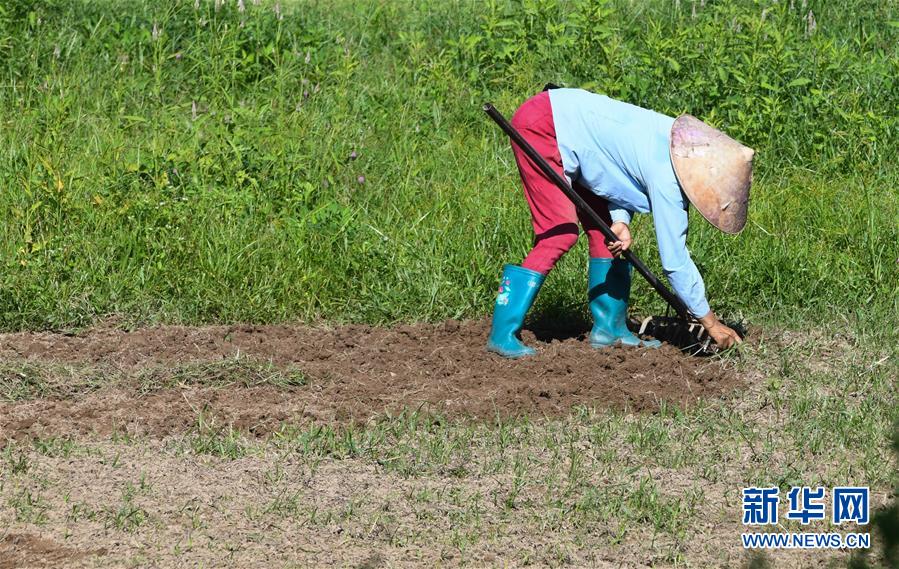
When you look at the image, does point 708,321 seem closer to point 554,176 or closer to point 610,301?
point 610,301

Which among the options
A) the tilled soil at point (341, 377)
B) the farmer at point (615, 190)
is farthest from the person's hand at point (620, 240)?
the tilled soil at point (341, 377)

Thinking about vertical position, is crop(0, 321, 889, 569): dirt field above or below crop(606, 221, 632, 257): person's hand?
below

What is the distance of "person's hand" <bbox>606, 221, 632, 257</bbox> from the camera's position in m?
6.04

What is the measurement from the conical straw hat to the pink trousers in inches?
24.2

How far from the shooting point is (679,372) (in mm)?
6203

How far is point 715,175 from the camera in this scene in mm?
5719

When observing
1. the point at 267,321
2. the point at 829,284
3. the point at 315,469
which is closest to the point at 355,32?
the point at 267,321

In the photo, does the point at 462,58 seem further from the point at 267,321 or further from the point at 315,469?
the point at 315,469

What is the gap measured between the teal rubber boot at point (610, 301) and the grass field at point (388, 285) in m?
0.21

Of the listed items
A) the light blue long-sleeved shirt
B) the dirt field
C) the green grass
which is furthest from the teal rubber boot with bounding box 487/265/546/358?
the green grass

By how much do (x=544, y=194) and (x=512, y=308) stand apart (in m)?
0.60

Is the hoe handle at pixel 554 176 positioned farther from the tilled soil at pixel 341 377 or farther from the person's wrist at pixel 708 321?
the tilled soil at pixel 341 377

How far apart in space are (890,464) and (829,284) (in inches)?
92.5

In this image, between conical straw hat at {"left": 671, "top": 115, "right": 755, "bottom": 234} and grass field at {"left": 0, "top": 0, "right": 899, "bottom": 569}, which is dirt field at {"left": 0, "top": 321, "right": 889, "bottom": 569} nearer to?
grass field at {"left": 0, "top": 0, "right": 899, "bottom": 569}
